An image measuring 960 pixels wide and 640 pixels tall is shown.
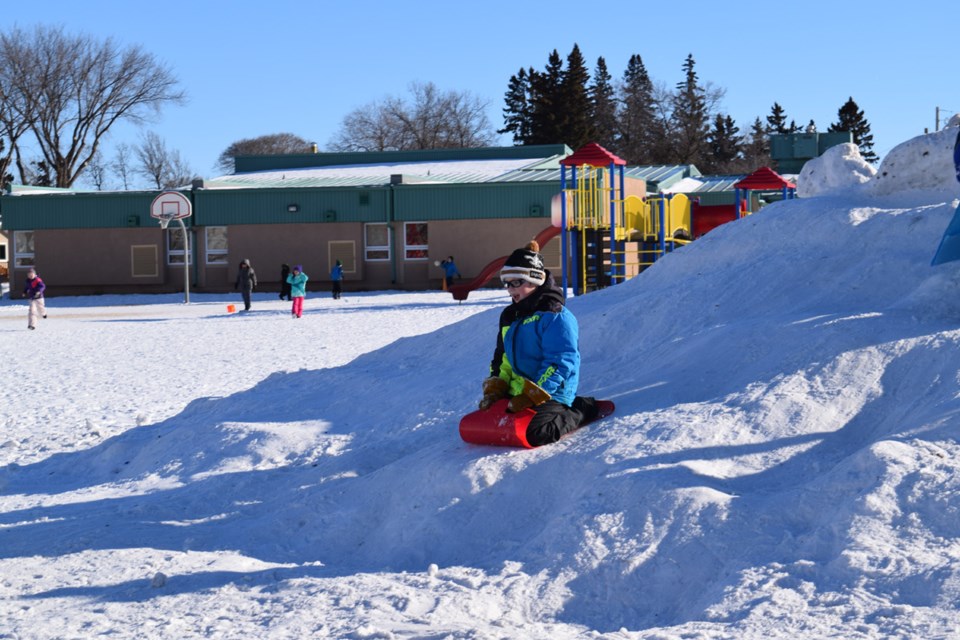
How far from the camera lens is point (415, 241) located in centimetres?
4184

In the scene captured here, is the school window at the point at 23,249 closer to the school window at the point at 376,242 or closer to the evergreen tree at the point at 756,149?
the school window at the point at 376,242

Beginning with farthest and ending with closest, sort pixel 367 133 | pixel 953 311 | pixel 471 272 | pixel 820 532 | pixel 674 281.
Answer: pixel 367 133, pixel 471 272, pixel 674 281, pixel 953 311, pixel 820 532

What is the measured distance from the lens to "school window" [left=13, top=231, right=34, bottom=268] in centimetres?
4472

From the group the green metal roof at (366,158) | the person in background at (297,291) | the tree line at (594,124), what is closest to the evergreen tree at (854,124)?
the tree line at (594,124)

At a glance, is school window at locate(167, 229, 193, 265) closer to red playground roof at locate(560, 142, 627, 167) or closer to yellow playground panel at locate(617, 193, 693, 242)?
red playground roof at locate(560, 142, 627, 167)

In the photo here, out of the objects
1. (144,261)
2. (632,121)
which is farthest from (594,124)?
(144,261)

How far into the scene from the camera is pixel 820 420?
249 inches

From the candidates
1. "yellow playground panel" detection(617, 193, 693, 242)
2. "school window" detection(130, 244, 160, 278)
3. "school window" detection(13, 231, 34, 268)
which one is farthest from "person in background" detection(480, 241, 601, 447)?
"school window" detection(13, 231, 34, 268)

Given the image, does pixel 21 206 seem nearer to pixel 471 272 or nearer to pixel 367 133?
pixel 471 272

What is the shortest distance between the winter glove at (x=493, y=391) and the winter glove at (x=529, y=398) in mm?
246

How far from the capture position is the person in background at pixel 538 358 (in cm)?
659

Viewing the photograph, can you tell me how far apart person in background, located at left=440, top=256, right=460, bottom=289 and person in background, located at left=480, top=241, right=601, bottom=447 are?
32.0 meters

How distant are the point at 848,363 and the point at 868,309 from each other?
1357 mm

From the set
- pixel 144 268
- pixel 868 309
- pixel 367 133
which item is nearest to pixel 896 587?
pixel 868 309
